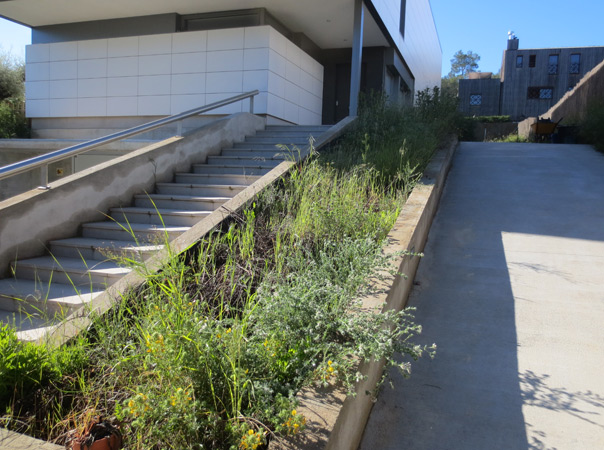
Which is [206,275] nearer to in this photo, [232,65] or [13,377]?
[13,377]

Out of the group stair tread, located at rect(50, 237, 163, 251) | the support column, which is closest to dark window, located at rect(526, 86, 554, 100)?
the support column

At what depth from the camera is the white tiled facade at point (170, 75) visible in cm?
1009

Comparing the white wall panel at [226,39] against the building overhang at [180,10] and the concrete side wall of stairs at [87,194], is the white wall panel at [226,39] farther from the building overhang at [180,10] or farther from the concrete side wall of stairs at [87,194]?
the concrete side wall of stairs at [87,194]

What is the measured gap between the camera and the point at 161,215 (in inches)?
217

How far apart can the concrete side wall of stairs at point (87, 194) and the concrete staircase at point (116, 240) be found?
0.12m

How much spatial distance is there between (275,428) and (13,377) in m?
1.37

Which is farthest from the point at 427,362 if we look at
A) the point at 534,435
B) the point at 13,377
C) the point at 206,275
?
the point at 13,377

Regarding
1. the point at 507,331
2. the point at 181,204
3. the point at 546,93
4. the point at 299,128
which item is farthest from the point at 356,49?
the point at 546,93

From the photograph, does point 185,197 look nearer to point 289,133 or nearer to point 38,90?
point 289,133

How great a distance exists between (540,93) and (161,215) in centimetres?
3727

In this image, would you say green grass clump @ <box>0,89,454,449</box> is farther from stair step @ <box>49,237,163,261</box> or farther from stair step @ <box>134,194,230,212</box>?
stair step @ <box>134,194,230,212</box>

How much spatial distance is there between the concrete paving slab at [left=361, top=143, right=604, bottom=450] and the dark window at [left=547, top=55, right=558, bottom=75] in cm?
3351

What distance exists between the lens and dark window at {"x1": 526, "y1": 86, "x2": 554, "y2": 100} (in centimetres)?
3560

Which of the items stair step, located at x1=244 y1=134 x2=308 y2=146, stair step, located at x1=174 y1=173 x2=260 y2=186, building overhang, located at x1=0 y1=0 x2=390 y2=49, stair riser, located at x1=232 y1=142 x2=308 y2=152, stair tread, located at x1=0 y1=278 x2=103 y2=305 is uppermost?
building overhang, located at x1=0 y1=0 x2=390 y2=49
